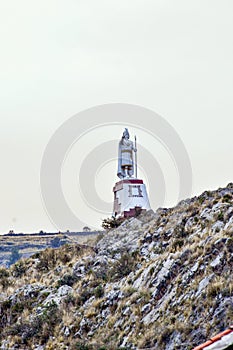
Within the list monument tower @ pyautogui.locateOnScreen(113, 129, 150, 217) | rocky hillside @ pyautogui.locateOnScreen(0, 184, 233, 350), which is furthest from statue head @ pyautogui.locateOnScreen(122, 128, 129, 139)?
rocky hillside @ pyautogui.locateOnScreen(0, 184, 233, 350)

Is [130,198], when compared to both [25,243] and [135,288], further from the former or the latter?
[25,243]

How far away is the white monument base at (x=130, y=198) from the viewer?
4591 centimetres

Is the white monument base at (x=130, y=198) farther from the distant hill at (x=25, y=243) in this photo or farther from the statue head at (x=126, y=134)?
the distant hill at (x=25, y=243)

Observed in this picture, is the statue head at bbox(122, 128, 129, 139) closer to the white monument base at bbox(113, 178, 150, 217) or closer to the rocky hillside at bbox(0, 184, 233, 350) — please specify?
the white monument base at bbox(113, 178, 150, 217)

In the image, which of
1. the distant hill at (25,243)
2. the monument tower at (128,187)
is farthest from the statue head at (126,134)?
the distant hill at (25,243)

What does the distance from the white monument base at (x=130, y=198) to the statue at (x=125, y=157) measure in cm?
167

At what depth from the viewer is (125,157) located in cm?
5028

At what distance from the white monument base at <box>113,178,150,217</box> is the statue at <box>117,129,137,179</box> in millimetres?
1666

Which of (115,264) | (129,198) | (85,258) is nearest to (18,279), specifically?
(85,258)

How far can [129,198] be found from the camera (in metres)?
46.3

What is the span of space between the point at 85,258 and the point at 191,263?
34.8 ft

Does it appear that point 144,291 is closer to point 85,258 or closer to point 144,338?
point 144,338

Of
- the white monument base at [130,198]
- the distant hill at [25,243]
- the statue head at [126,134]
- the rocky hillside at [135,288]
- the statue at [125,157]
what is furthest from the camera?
the distant hill at [25,243]

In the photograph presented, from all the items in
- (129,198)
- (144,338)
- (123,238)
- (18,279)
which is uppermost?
(129,198)
